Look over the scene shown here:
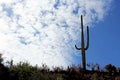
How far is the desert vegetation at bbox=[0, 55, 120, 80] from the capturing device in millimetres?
16844

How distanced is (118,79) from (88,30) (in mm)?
7114

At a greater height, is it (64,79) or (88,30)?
(88,30)

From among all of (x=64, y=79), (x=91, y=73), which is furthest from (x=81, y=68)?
(x=64, y=79)

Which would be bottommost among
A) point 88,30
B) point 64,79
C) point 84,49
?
point 64,79

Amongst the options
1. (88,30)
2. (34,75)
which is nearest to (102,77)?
(34,75)

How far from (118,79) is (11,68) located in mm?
6785

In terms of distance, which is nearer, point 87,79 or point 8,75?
point 8,75

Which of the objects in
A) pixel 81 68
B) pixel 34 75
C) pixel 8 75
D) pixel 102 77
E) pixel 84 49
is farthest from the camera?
pixel 84 49

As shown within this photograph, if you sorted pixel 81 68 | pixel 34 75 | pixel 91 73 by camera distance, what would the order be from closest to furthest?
pixel 34 75 < pixel 91 73 < pixel 81 68

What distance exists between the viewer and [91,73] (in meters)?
21.8

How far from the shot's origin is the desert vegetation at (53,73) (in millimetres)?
16844

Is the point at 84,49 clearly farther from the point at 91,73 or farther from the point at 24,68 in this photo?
the point at 24,68

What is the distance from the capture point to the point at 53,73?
2044cm

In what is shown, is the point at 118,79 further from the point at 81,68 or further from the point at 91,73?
the point at 81,68
